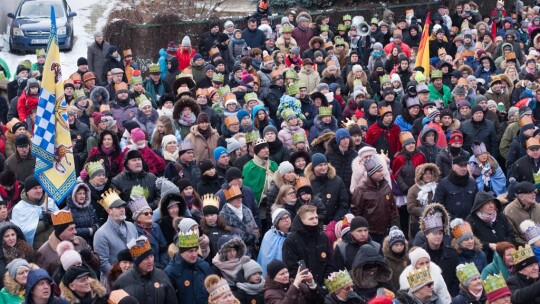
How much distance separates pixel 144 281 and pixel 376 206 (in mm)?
3724

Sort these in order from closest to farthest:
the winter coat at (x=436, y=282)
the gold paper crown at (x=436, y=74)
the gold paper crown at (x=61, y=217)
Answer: the winter coat at (x=436, y=282) → the gold paper crown at (x=61, y=217) → the gold paper crown at (x=436, y=74)

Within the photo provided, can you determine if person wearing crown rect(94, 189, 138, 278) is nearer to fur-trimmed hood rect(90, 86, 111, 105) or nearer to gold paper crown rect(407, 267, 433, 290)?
gold paper crown rect(407, 267, 433, 290)

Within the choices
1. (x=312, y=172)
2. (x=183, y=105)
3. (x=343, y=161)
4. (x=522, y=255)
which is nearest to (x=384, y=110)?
(x=343, y=161)

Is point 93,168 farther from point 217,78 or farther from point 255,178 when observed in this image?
point 217,78

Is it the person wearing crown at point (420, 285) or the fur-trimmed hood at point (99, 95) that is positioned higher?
the person wearing crown at point (420, 285)

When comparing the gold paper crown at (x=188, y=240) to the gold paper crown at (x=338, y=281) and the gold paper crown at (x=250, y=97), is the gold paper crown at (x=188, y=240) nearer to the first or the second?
the gold paper crown at (x=338, y=281)

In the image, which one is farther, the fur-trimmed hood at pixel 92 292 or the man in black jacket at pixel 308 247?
the man in black jacket at pixel 308 247

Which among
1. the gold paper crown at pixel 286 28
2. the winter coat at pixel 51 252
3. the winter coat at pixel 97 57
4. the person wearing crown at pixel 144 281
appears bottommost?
the winter coat at pixel 97 57

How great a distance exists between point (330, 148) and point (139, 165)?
8.86 feet

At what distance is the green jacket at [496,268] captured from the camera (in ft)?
40.5

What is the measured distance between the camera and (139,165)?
568 inches

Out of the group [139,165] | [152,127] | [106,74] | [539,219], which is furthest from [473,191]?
[106,74]

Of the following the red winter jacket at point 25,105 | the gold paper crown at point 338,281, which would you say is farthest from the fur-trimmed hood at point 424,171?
the red winter jacket at point 25,105

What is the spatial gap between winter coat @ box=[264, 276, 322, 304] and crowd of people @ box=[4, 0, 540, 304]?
0.01 m
